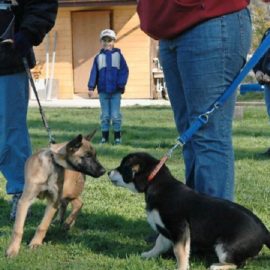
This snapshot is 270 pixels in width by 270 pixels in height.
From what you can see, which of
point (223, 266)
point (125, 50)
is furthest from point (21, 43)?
point (125, 50)

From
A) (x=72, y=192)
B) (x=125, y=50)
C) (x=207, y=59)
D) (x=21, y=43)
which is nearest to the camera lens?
(x=207, y=59)

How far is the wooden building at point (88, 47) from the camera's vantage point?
22.7 meters

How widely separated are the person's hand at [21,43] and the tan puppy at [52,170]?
2.87 ft

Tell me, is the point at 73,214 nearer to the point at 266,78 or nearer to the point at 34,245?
the point at 34,245

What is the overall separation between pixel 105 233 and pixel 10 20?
176 centimetres

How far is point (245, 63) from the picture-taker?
4125 millimetres

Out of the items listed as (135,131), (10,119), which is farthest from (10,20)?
(135,131)

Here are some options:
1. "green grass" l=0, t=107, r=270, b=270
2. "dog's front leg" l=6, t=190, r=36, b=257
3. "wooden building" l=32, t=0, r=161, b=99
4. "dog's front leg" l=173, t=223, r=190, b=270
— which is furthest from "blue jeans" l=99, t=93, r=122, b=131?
"wooden building" l=32, t=0, r=161, b=99

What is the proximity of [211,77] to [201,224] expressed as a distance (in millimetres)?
882

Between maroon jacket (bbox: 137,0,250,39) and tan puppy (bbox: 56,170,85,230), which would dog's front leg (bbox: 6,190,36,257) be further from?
maroon jacket (bbox: 137,0,250,39)

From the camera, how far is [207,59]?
3.98m

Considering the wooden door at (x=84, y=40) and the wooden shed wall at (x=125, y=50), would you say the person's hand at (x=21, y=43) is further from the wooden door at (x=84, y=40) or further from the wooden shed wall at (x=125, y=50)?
the wooden door at (x=84, y=40)

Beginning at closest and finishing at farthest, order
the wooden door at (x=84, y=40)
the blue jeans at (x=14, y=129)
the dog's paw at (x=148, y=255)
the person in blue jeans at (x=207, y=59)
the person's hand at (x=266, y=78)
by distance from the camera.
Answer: the person in blue jeans at (x=207, y=59), the dog's paw at (x=148, y=255), the blue jeans at (x=14, y=129), the person's hand at (x=266, y=78), the wooden door at (x=84, y=40)

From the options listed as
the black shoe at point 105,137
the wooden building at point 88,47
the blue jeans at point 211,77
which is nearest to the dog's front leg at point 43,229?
the blue jeans at point 211,77
